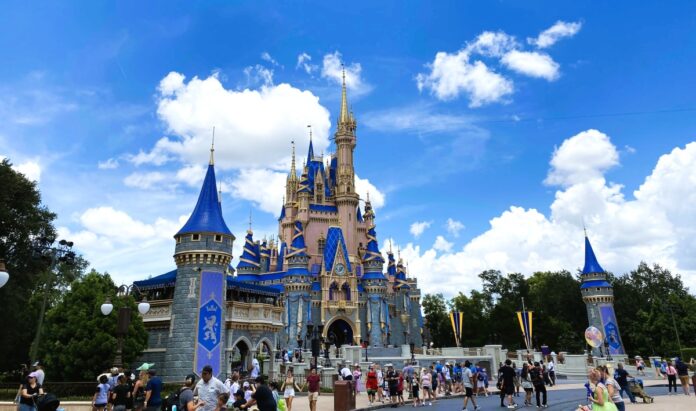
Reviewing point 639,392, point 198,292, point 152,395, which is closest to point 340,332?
point 198,292

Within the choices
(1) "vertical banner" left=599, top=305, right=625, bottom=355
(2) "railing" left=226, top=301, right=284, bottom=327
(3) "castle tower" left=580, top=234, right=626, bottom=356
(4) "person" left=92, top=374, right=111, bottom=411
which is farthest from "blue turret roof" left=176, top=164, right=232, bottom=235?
(1) "vertical banner" left=599, top=305, right=625, bottom=355

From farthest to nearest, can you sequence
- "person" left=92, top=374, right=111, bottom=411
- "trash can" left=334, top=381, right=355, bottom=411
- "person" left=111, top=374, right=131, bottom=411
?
"trash can" left=334, top=381, right=355, bottom=411 < "person" left=92, top=374, right=111, bottom=411 < "person" left=111, top=374, right=131, bottom=411

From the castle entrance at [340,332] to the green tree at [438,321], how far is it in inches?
908

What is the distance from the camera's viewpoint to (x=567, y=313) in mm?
65000

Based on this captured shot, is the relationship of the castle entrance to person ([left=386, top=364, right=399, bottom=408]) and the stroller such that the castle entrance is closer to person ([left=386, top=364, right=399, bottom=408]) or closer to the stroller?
person ([left=386, top=364, right=399, bottom=408])

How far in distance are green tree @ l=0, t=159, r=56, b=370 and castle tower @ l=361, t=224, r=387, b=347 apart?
115ft

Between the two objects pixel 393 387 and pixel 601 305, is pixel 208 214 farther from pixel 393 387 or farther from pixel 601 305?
pixel 601 305

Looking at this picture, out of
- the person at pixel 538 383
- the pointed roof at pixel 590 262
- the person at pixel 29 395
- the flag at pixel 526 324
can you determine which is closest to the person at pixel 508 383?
the person at pixel 538 383

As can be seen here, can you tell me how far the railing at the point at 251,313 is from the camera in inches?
1180

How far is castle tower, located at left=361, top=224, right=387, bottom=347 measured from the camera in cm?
5756

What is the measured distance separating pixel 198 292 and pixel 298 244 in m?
33.8

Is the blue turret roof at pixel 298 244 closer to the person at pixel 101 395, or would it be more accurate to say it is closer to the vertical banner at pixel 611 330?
the vertical banner at pixel 611 330

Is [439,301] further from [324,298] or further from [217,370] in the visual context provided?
[217,370]

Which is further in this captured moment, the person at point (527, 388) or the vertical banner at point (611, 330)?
the vertical banner at point (611, 330)
